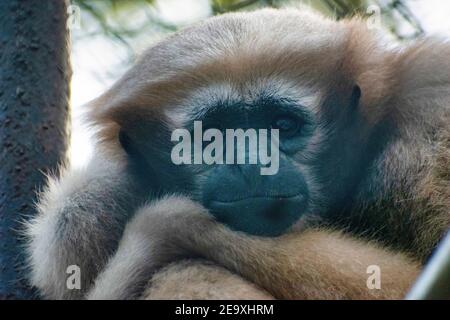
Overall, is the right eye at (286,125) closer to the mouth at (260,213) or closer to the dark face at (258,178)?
the dark face at (258,178)

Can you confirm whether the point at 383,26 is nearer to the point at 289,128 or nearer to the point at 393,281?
the point at 289,128

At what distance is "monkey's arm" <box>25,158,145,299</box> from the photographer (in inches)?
121

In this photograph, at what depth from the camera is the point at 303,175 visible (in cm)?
306

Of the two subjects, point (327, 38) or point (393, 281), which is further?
point (327, 38)

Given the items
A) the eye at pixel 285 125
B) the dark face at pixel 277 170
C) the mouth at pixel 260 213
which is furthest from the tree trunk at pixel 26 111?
the eye at pixel 285 125

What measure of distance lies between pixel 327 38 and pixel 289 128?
1.64 ft

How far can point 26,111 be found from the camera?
3.36m

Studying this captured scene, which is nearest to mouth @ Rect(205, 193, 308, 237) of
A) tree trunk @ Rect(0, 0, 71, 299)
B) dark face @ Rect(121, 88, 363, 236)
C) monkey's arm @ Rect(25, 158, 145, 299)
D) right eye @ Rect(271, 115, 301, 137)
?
dark face @ Rect(121, 88, 363, 236)

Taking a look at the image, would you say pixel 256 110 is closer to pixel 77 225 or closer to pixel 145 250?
pixel 145 250

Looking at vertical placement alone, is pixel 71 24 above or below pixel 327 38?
above

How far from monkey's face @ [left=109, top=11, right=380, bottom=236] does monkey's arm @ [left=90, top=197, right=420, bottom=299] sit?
0.18m

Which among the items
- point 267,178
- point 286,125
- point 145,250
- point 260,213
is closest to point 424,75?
point 286,125
